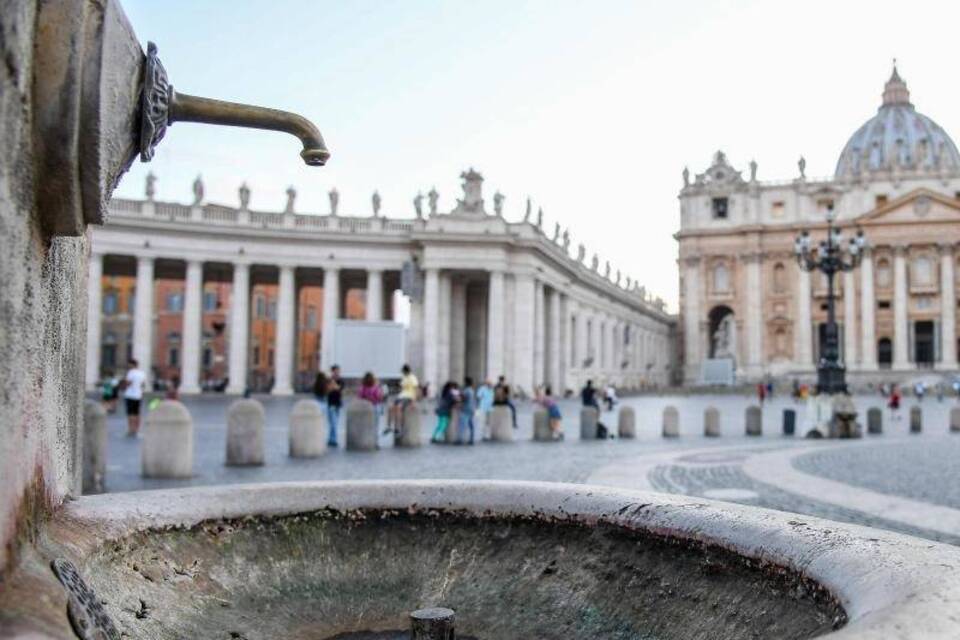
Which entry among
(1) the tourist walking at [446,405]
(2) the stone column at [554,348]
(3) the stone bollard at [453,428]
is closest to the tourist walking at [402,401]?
(1) the tourist walking at [446,405]

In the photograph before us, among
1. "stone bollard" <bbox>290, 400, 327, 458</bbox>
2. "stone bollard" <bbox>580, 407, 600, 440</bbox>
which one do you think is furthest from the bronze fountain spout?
"stone bollard" <bbox>580, 407, 600, 440</bbox>

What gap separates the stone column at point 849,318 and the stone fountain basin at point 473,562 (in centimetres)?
7898

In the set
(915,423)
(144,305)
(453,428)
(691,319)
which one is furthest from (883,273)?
(453,428)

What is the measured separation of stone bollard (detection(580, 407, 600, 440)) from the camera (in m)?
20.3

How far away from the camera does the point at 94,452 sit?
10.4 metres

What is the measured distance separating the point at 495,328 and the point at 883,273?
4759cm

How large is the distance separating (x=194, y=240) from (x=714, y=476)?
38899 millimetres

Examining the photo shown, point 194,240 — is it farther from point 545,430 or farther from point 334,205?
point 545,430

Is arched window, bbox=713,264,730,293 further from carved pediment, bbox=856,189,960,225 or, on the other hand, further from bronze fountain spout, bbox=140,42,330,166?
bronze fountain spout, bbox=140,42,330,166

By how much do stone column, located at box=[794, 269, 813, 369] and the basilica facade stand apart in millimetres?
111

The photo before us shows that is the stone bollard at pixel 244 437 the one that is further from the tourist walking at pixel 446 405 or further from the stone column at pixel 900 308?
the stone column at pixel 900 308

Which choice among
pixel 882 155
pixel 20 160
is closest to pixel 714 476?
pixel 20 160

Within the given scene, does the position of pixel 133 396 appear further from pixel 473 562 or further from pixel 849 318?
pixel 849 318

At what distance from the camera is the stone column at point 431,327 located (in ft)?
144
